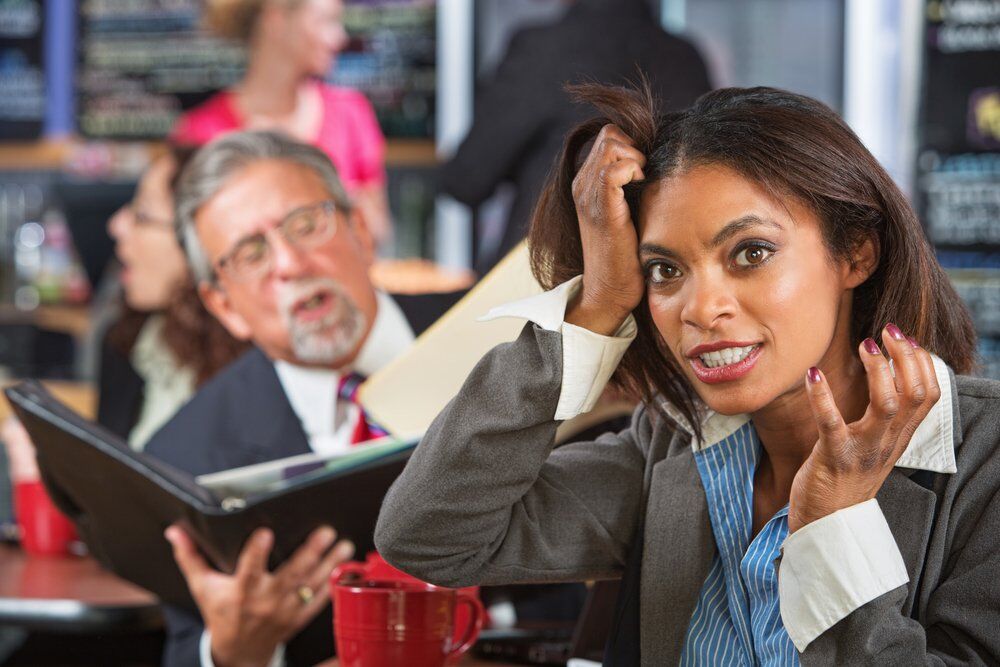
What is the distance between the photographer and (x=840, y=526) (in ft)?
3.56

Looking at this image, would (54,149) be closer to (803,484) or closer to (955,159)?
(955,159)

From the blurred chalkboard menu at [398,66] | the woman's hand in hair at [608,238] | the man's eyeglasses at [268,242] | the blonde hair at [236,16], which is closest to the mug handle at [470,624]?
the woman's hand in hair at [608,238]

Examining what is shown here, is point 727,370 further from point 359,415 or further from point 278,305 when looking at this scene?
point 278,305

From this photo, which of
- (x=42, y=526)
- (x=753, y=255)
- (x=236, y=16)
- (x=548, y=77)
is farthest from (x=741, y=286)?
(x=236, y=16)

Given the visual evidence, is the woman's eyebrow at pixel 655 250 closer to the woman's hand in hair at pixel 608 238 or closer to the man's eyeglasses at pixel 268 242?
the woman's hand in hair at pixel 608 238

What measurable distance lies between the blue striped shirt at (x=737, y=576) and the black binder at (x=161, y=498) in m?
0.37

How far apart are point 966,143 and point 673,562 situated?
333cm

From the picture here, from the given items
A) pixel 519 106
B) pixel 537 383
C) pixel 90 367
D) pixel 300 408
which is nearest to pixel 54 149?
pixel 90 367

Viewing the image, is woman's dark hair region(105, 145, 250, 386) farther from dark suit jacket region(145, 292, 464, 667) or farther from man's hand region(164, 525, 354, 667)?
man's hand region(164, 525, 354, 667)

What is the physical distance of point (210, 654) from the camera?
1846mm

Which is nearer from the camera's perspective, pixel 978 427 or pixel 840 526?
pixel 840 526

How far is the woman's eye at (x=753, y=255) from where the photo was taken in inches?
46.9

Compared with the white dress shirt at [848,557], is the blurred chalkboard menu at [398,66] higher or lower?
higher

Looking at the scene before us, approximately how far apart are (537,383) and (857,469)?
0.31 m
